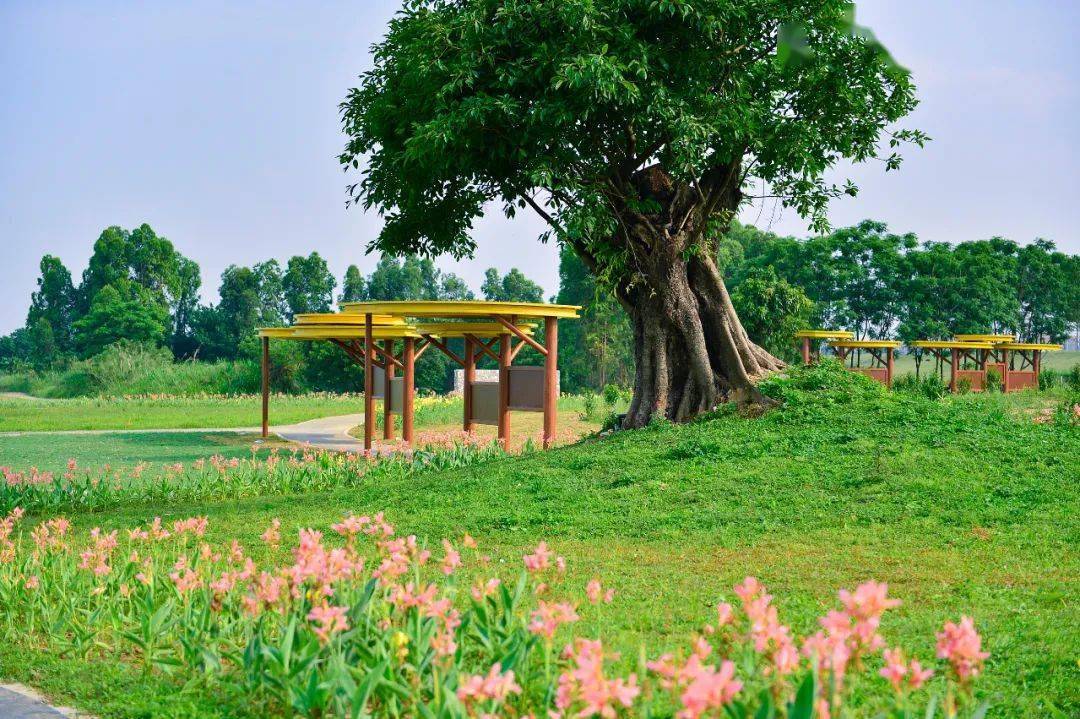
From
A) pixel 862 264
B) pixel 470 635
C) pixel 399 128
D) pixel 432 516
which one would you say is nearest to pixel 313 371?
pixel 862 264

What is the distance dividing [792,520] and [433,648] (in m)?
5.49

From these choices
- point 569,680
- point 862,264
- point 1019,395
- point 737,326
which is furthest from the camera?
point 862,264

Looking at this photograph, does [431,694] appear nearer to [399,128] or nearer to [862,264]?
[399,128]

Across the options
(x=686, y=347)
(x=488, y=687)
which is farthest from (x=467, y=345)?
(x=488, y=687)

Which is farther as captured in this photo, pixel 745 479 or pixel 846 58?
pixel 846 58

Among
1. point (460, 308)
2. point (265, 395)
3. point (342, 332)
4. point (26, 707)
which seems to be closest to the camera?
point (26, 707)

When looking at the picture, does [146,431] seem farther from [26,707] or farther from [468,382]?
[26,707]

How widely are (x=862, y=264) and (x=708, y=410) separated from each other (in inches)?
1433

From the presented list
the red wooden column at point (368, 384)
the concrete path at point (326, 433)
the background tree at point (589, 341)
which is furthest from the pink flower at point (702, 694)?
the background tree at point (589, 341)

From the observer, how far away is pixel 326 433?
23609 mm

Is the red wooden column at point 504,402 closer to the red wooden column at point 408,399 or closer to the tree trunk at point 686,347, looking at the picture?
the red wooden column at point 408,399

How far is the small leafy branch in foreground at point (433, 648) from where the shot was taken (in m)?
2.64

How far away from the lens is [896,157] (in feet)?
49.2

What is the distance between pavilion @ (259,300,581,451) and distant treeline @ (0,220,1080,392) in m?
19.1
